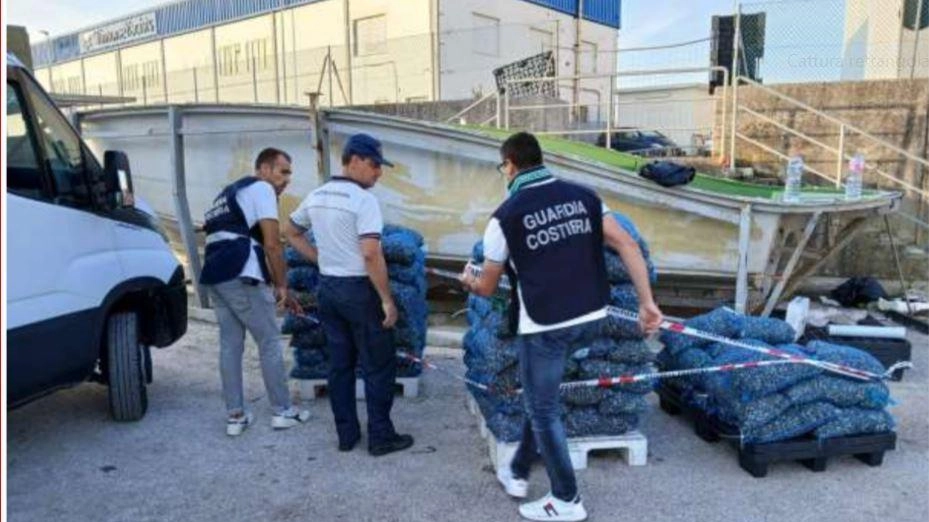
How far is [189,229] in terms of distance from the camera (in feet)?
23.8

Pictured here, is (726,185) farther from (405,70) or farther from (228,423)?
(405,70)

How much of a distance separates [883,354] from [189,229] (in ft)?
20.6

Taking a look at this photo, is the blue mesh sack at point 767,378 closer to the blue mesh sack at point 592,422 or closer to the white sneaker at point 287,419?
the blue mesh sack at point 592,422

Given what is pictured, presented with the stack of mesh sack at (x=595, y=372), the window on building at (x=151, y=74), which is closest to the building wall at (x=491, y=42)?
the window on building at (x=151, y=74)

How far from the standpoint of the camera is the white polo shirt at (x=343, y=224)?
383cm

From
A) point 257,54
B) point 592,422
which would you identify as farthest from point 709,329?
point 257,54

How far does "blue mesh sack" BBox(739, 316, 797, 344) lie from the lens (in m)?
4.18

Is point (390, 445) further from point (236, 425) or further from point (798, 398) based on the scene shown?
point (798, 398)

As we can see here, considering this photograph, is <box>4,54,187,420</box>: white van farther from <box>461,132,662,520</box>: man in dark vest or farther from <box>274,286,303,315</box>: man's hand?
<box>461,132,662,520</box>: man in dark vest

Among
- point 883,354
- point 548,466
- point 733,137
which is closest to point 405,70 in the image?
point 733,137

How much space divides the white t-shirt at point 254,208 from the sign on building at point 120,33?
3114cm

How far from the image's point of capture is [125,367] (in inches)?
176

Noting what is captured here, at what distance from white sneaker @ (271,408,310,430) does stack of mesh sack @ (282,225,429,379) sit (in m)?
0.38

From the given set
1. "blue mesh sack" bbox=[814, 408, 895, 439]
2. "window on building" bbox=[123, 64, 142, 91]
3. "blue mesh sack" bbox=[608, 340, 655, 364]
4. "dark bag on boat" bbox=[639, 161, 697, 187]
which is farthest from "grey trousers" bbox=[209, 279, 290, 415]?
"window on building" bbox=[123, 64, 142, 91]
